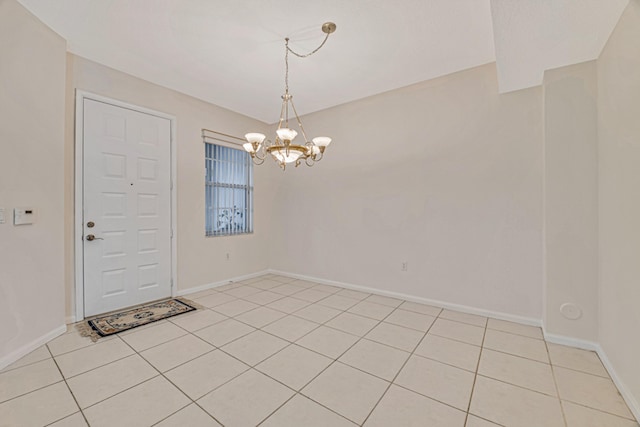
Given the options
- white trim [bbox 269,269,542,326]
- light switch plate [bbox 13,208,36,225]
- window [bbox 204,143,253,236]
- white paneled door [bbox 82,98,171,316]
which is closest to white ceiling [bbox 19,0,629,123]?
white paneled door [bbox 82,98,171,316]

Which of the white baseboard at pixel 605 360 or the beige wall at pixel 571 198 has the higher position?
the beige wall at pixel 571 198

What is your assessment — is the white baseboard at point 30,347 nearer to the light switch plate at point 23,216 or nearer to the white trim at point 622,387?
the light switch plate at point 23,216

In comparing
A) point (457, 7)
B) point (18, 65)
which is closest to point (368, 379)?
point (457, 7)

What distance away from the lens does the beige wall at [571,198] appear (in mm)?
2342

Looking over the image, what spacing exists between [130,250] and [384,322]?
3.13 m

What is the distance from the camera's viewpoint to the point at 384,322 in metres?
2.92

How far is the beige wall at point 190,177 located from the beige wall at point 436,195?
970mm

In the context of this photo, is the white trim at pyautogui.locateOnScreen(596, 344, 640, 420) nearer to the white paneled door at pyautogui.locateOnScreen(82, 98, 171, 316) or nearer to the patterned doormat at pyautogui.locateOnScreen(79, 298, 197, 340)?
the patterned doormat at pyautogui.locateOnScreen(79, 298, 197, 340)

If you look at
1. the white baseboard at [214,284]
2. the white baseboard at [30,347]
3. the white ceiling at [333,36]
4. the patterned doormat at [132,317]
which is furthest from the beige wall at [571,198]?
the white baseboard at [30,347]

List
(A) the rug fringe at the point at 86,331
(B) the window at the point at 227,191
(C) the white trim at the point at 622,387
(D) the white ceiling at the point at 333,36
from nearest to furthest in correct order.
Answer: (C) the white trim at the point at 622,387
(D) the white ceiling at the point at 333,36
(A) the rug fringe at the point at 86,331
(B) the window at the point at 227,191

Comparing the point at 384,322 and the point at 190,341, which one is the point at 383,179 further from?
the point at 190,341

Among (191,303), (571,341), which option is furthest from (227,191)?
(571,341)

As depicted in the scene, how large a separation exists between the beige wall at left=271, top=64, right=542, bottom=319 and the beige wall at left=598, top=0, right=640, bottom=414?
60 cm

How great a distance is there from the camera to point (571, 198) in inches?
95.5
